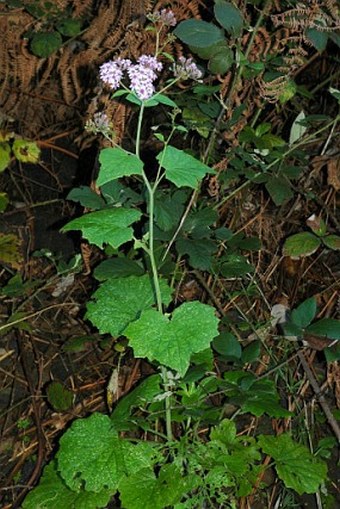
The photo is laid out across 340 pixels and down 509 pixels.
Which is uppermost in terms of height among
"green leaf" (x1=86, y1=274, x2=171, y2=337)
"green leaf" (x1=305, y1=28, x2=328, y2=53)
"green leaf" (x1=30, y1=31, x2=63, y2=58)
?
"green leaf" (x1=305, y1=28, x2=328, y2=53)

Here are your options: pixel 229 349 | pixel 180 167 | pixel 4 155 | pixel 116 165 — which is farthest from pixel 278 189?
pixel 4 155

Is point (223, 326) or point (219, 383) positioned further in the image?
point (223, 326)

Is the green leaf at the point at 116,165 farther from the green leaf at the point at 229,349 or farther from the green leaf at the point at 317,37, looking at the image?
the green leaf at the point at 317,37

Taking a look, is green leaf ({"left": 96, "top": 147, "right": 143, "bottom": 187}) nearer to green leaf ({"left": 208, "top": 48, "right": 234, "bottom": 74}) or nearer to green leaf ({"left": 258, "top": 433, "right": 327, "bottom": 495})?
green leaf ({"left": 208, "top": 48, "right": 234, "bottom": 74})

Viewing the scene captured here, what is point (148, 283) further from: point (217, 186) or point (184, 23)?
point (184, 23)

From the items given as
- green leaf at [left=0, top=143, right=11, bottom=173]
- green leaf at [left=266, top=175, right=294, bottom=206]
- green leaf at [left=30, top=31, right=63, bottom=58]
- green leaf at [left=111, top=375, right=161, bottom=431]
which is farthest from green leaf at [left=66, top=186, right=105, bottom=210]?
green leaf at [left=0, top=143, right=11, bottom=173]

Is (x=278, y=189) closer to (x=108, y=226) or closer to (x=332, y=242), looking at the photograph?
(x=332, y=242)

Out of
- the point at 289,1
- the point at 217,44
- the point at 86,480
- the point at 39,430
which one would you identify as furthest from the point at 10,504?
the point at 289,1

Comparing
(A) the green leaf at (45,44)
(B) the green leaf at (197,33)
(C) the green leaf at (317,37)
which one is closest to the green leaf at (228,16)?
(B) the green leaf at (197,33)
